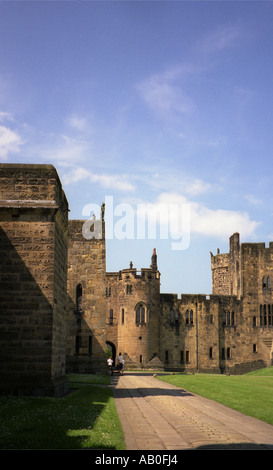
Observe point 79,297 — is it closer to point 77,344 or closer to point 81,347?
point 77,344

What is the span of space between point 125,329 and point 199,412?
3799cm

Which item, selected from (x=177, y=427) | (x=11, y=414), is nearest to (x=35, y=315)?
(x=11, y=414)

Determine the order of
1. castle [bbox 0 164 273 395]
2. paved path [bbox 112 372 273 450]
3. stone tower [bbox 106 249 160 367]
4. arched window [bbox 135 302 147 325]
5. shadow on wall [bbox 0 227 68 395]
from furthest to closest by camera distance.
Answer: arched window [bbox 135 302 147 325] → stone tower [bbox 106 249 160 367] → castle [bbox 0 164 273 395] → shadow on wall [bbox 0 227 68 395] → paved path [bbox 112 372 273 450]

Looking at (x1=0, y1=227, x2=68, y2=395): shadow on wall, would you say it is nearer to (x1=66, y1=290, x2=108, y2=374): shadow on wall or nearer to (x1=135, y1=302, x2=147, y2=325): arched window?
(x1=66, y1=290, x2=108, y2=374): shadow on wall

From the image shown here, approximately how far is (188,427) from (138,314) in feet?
133

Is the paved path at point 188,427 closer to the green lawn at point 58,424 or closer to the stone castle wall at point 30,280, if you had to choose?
the green lawn at point 58,424

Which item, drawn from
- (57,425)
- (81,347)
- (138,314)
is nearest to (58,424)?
(57,425)

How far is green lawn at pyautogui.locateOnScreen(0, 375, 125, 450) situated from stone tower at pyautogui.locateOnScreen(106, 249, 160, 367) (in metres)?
36.2

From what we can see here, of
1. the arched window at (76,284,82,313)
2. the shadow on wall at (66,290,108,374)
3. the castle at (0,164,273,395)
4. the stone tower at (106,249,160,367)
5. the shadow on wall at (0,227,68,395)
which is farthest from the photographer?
the stone tower at (106,249,160,367)

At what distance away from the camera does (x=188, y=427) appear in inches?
367

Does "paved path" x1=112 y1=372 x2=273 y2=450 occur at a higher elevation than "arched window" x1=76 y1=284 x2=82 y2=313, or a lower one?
lower

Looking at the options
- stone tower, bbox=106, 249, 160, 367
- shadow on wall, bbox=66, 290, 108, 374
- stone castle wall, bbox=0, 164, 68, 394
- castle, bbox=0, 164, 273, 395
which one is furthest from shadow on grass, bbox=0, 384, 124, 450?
stone tower, bbox=106, 249, 160, 367

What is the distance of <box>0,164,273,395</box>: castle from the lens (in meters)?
14.2
